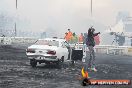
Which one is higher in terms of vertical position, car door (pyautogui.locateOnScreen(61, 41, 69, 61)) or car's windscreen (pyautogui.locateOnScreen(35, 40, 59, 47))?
car's windscreen (pyautogui.locateOnScreen(35, 40, 59, 47))

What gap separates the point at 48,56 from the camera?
1775 cm

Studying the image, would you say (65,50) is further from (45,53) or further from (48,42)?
(45,53)

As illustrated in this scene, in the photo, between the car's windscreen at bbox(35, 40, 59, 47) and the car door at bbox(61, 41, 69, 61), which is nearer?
the car's windscreen at bbox(35, 40, 59, 47)

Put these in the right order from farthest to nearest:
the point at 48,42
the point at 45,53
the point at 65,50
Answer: the point at 65,50
the point at 48,42
the point at 45,53

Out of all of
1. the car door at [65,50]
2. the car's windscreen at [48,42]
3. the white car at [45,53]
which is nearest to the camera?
the white car at [45,53]

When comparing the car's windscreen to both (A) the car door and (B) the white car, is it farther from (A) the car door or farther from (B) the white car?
(A) the car door

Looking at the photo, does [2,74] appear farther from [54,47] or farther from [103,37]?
[103,37]

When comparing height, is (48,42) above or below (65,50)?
above

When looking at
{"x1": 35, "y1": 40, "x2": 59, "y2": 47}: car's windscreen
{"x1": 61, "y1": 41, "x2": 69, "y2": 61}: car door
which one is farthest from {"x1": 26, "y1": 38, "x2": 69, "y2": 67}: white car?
{"x1": 61, "y1": 41, "x2": 69, "y2": 61}: car door

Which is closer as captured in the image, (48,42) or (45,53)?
(45,53)

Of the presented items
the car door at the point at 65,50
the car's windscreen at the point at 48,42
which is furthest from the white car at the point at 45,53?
the car door at the point at 65,50

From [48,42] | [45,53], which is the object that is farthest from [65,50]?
[45,53]

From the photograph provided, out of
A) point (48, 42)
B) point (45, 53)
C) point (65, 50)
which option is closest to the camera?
point (45, 53)

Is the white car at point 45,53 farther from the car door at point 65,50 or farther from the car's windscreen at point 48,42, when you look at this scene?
the car door at point 65,50
